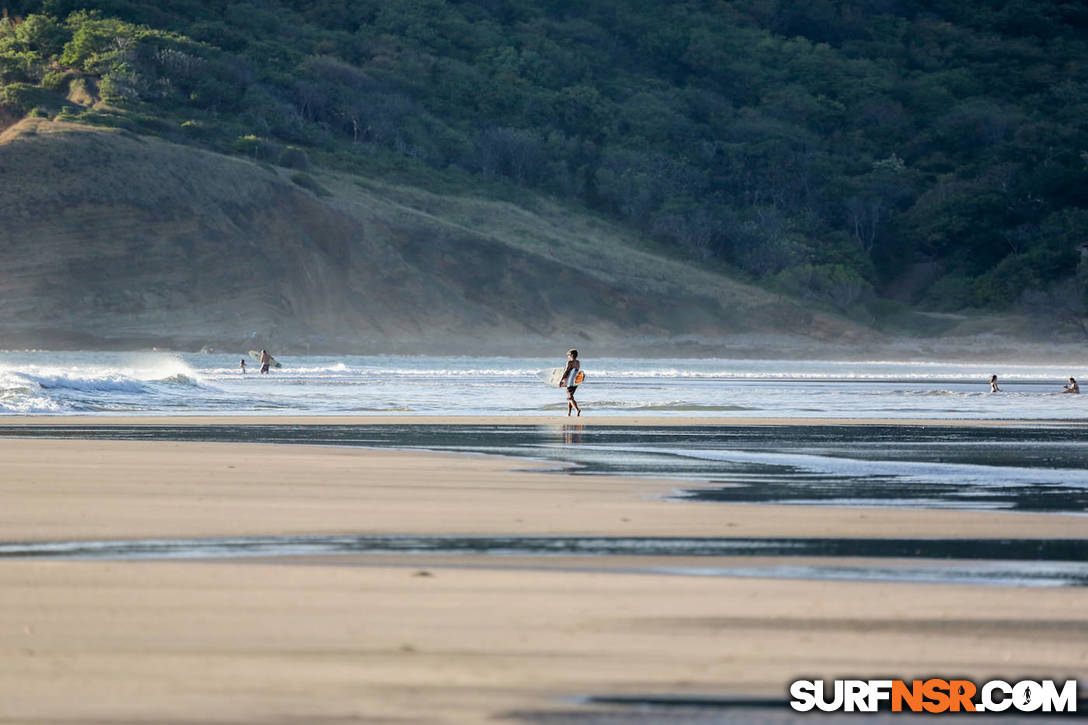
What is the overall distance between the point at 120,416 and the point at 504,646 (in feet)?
62.7

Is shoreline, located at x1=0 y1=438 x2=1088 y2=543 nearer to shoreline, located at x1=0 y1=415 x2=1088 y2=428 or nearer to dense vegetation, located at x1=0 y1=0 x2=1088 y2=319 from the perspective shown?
shoreline, located at x1=0 y1=415 x2=1088 y2=428

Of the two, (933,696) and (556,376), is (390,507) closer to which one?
(933,696)

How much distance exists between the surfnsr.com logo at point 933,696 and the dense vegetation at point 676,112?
91656mm

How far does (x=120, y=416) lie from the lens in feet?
78.4

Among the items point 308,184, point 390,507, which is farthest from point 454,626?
point 308,184

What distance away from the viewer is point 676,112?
124m

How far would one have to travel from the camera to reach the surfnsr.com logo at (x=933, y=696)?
5.17 m

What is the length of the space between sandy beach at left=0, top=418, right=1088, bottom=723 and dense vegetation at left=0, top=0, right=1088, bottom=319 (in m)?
87.9

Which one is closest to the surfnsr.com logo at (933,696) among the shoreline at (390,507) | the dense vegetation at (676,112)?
the shoreline at (390,507)

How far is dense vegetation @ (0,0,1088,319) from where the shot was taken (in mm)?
102375

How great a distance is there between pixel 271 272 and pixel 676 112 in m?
49.8

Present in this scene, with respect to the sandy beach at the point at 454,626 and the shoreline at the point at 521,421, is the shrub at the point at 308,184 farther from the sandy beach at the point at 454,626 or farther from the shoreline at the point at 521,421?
the sandy beach at the point at 454,626

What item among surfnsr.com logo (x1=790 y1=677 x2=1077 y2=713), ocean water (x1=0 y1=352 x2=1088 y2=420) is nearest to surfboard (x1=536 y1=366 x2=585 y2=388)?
ocean water (x1=0 y1=352 x2=1088 y2=420)

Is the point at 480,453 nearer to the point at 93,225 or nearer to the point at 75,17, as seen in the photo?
the point at 93,225
